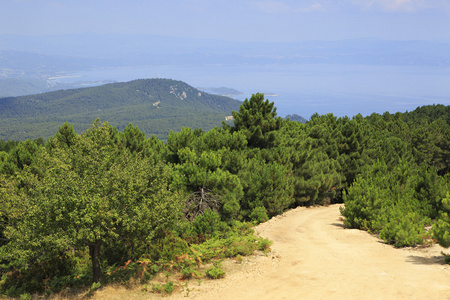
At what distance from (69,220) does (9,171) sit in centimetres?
1277

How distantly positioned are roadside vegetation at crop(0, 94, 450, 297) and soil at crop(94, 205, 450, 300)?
60cm

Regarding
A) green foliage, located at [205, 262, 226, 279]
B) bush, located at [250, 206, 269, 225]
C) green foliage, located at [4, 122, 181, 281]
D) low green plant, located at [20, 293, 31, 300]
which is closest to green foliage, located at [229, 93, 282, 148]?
bush, located at [250, 206, 269, 225]

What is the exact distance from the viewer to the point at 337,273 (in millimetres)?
11320

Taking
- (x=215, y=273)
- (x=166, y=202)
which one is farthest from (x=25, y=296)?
(x=215, y=273)

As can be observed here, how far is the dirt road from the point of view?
9.74 m

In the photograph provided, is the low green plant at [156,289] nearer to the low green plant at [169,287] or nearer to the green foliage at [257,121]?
the low green plant at [169,287]

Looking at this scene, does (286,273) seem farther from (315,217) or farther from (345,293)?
(315,217)

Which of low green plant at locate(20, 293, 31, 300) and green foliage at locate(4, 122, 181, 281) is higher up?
green foliage at locate(4, 122, 181, 281)

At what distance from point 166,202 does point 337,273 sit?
5637 mm

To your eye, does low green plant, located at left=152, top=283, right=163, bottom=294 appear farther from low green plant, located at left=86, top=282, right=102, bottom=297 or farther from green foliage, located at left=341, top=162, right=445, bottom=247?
green foliage, located at left=341, top=162, right=445, bottom=247

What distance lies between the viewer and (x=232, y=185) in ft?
61.9

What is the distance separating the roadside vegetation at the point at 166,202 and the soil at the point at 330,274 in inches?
23.5

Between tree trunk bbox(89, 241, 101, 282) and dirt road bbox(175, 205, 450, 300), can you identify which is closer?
dirt road bbox(175, 205, 450, 300)

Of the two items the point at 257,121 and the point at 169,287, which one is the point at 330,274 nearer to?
the point at 169,287
